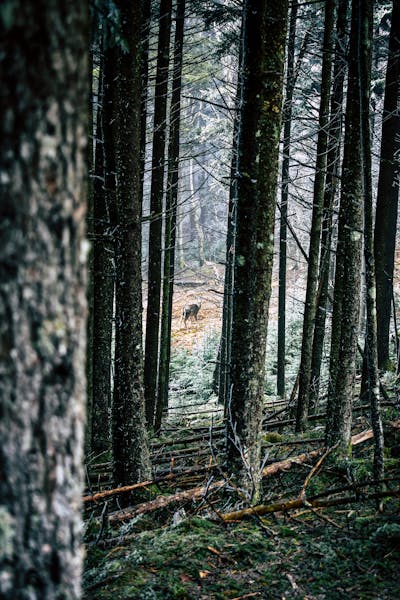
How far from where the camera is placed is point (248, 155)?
4789 mm

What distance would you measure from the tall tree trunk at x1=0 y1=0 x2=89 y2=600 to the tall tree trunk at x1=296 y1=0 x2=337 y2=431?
25.3ft

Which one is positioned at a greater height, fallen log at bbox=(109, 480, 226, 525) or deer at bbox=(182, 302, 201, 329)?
deer at bbox=(182, 302, 201, 329)

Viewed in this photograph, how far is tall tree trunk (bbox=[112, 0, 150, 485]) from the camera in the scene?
576 centimetres

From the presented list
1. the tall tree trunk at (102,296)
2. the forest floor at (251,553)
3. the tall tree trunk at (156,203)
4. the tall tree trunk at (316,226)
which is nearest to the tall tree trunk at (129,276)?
the forest floor at (251,553)

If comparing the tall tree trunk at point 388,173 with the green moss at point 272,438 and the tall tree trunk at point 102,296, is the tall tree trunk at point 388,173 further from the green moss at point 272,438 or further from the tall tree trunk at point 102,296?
the tall tree trunk at point 102,296

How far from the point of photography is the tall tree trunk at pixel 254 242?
479cm

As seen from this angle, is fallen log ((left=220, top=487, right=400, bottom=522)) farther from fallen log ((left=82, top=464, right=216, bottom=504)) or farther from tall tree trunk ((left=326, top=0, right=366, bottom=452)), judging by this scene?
tall tree trunk ((left=326, top=0, right=366, bottom=452))

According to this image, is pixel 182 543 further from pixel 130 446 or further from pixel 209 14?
pixel 209 14

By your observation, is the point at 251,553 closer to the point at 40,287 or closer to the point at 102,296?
the point at 40,287

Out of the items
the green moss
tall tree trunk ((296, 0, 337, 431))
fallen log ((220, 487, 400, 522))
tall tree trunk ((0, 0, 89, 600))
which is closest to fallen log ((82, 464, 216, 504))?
fallen log ((220, 487, 400, 522))

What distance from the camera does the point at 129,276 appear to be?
585cm

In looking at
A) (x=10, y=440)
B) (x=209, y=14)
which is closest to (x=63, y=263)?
(x=10, y=440)

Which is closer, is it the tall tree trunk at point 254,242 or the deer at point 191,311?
the tall tree trunk at point 254,242

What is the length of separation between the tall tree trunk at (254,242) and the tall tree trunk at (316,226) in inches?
150
